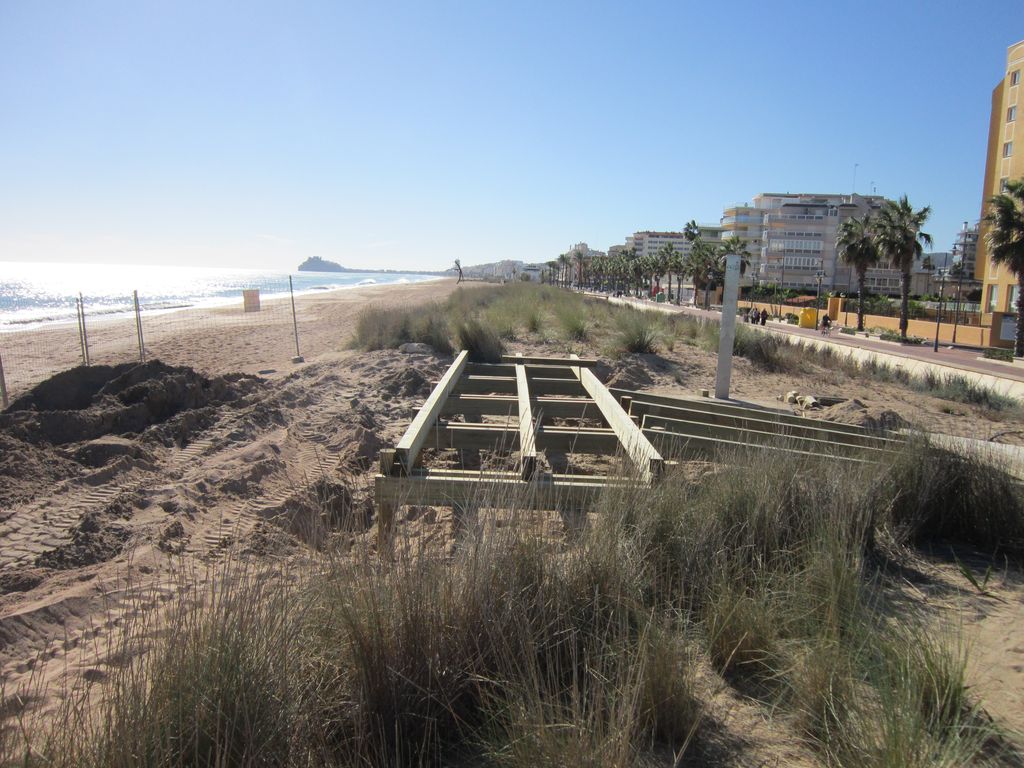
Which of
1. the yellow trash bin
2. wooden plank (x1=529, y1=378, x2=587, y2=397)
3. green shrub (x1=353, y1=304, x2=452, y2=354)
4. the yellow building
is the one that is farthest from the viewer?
the yellow building

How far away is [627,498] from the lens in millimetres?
3650

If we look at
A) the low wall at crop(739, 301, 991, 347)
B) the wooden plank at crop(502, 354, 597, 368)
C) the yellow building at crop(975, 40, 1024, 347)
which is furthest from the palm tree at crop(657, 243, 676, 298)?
the wooden plank at crop(502, 354, 597, 368)

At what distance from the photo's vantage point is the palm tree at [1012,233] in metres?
30.1

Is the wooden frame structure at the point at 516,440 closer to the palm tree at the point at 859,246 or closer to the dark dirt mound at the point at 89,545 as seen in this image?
the dark dirt mound at the point at 89,545

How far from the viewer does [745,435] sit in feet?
22.9

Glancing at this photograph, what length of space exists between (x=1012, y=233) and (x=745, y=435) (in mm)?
31646

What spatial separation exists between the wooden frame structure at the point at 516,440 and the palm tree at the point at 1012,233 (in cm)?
2911

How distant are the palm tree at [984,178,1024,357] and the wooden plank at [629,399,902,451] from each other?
30.0 metres

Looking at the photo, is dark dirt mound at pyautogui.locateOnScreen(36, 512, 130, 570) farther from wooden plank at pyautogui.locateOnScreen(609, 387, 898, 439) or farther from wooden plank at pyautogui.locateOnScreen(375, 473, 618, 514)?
wooden plank at pyautogui.locateOnScreen(609, 387, 898, 439)

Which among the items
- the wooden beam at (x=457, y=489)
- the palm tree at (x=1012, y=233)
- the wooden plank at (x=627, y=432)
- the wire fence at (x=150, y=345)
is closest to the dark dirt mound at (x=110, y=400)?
the wire fence at (x=150, y=345)

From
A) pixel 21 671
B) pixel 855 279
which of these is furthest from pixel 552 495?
pixel 855 279

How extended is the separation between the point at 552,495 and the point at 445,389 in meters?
3.96

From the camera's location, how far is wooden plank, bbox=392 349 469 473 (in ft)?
16.6

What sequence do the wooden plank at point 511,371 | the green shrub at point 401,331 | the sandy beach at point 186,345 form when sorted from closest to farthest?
the wooden plank at point 511,371 < the green shrub at point 401,331 < the sandy beach at point 186,345
